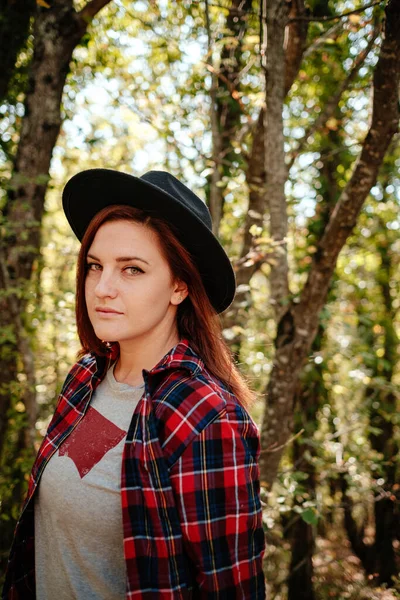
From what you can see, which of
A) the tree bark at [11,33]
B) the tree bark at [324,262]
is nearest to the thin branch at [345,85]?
the tree bark at [324,262]

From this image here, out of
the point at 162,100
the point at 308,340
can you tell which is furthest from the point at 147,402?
the point at 162,100

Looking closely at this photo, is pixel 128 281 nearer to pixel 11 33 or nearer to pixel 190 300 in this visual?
pixel 190 300

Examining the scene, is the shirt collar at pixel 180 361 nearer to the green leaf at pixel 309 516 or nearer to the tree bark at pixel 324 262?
the tree bark at pixel 324 262

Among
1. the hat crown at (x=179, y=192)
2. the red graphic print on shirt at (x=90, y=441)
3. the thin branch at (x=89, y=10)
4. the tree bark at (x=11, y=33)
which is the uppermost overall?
the tree bark at (x=11, y=33)

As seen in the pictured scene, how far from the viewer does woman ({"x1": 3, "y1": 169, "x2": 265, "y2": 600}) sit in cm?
129

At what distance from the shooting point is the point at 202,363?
1600 millimetres

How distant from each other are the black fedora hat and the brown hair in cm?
4

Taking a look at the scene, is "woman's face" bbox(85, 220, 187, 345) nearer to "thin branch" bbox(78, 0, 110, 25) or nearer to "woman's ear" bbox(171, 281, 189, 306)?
"woman's ear" bbox(171, 281, 189, 306)

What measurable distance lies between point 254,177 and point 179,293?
9.63ft

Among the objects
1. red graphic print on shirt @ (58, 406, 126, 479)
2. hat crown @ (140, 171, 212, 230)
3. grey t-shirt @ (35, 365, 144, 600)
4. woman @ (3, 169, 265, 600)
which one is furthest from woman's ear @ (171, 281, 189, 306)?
red graphic print on shirt @ (58, 406, 126, 479)

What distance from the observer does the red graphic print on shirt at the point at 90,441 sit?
5.01 ft

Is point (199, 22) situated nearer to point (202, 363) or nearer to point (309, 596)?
point (202, 363)

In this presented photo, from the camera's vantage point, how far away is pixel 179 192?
1646 millimetres

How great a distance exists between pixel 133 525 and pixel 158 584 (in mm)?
174
